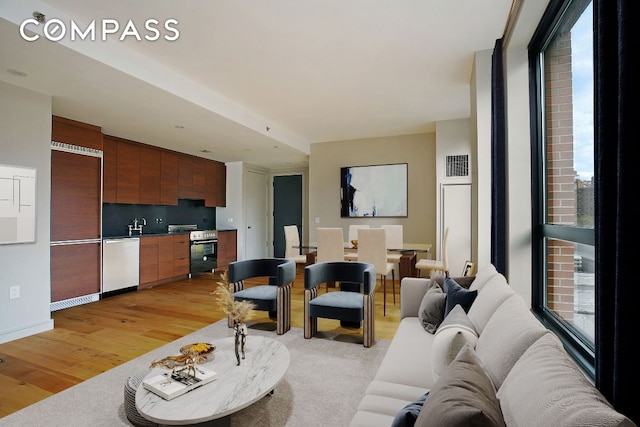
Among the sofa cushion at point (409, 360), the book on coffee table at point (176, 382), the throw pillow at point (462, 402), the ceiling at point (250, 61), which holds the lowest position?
the book on coffee table at point (176, 382)

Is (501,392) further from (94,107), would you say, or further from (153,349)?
(94,107)

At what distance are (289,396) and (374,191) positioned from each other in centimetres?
460

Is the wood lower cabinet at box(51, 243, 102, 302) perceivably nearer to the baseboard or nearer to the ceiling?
the baseboard

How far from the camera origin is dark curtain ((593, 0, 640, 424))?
31.1 inches

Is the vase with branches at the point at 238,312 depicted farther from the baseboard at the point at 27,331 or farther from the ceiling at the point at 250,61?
the baseboard at the point at 27,331

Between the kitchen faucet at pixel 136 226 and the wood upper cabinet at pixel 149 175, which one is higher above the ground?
the wood upper cabinet at pixel 149 175

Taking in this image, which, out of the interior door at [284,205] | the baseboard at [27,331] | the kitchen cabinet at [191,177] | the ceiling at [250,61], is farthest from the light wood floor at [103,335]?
the interior door at [284,205]

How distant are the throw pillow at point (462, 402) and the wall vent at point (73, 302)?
4848 millimetres

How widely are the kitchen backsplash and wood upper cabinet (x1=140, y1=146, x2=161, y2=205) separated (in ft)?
1.42

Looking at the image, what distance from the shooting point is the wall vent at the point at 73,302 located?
4.12 m

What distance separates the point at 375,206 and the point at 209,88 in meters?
3.63

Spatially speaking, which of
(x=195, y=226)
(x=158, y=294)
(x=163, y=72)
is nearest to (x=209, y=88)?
(x=163, y=72)

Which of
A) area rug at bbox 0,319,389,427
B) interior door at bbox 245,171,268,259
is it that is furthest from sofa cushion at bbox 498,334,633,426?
interior door at bbox 245,171,268,259

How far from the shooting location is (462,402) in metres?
0.81
